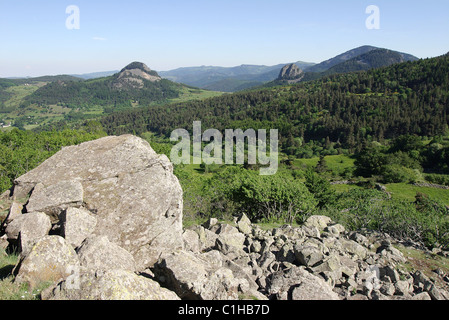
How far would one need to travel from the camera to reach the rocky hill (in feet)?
27.8

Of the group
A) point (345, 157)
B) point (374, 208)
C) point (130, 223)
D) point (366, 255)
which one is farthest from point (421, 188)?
point (130, 223)

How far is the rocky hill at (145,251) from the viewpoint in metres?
8.48

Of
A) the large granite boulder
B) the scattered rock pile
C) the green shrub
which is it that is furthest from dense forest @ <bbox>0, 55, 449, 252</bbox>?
the large granite boulder

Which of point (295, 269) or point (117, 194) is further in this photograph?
point (117, 194)

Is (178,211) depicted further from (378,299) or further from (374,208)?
(374,208)

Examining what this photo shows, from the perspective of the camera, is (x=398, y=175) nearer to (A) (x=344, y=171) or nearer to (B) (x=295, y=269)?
(A) (x=344, y=171)

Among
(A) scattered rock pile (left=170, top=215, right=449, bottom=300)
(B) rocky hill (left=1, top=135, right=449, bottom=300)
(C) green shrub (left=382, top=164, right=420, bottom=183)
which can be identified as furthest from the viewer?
(C) green shrub (left=382, top=164, right=420, bottom=183)

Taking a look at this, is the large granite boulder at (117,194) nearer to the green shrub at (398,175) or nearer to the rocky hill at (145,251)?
the rocky hill at (145,251)

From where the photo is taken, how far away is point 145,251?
12.0m

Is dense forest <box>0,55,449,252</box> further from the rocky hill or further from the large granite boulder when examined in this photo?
the large granite boulder

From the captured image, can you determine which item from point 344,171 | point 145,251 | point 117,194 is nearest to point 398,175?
point 344,171

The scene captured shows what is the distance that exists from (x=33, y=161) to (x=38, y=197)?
111ft

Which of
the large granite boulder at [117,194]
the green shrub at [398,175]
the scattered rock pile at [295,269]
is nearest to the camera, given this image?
the scattered rock pile at [295,269]

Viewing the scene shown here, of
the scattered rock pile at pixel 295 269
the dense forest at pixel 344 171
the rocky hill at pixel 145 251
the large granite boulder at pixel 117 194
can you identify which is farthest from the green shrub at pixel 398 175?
the large granite boulder at pixel 117 194
